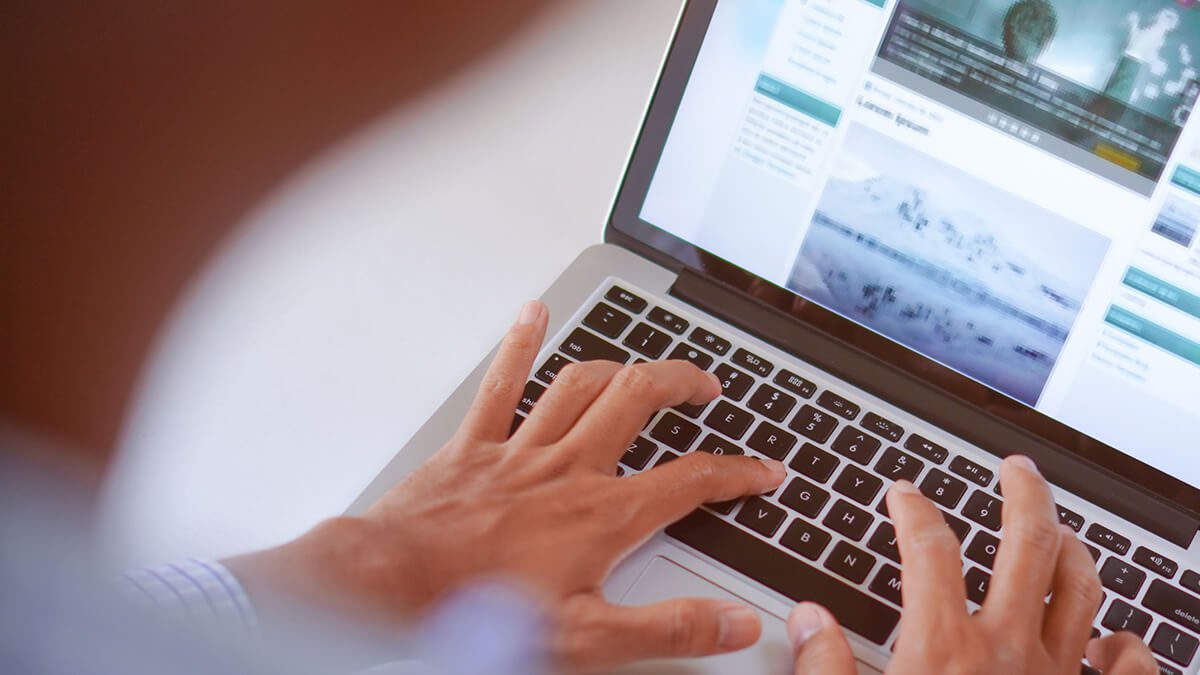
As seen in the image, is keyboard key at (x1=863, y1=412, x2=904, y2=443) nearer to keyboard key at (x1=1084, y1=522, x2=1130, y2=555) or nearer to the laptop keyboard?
the laptop keyboard

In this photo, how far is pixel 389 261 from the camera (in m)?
0.83

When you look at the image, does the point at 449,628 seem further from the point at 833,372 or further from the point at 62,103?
the point at 62,103

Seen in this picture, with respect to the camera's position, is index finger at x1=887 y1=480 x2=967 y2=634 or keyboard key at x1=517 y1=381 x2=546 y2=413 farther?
keyboard key at x1=517 y1=381 x2=546 y2=413

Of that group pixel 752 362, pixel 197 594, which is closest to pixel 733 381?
pixel 752 362

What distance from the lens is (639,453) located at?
67 cm

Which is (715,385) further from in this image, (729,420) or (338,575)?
(338,575)

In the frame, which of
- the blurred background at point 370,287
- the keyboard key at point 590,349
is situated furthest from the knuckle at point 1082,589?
the blurred background at point 370,287

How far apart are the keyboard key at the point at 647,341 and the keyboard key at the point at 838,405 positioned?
0.11 metres

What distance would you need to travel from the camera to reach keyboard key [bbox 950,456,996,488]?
0.68 metres

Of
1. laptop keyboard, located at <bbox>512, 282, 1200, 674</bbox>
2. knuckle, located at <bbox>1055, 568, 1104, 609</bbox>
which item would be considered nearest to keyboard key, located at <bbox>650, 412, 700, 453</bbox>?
laptop keyboard, located at <bbox>512, 282, 1200, 674</bbox>

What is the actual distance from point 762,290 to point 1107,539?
0.90 ft

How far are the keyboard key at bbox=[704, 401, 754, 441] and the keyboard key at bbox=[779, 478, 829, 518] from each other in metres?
0.05

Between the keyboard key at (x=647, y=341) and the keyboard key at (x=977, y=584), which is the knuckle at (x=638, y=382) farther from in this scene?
the keyboard key at (x=977, y=584)

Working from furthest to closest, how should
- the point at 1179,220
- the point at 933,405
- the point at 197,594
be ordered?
the point at 933,405 < the point at 1179,220 < the point at 197,594
